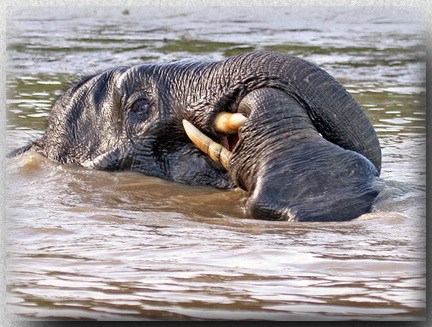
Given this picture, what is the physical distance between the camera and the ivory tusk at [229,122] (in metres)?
5.00

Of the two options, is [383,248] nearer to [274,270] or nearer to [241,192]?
[274,270]

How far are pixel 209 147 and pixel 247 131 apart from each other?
28 centimetres

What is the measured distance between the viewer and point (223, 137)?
5.20 meters

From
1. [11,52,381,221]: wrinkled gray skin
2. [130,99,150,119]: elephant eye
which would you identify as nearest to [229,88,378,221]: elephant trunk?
[11,52,381,221]: wrinkled gray skin

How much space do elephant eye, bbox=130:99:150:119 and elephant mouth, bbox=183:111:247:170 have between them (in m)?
0.41

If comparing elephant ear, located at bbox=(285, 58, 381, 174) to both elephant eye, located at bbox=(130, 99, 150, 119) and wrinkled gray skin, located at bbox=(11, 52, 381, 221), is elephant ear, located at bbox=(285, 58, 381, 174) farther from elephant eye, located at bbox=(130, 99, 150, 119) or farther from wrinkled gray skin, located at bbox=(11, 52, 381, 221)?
elephant eye, located at bbox=(130, 99, 150, 119)

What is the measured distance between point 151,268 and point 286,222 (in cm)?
85

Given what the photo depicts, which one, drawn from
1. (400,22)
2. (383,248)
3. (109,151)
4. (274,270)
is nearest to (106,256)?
(274,270)

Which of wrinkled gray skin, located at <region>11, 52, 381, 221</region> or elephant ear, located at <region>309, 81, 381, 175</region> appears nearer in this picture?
wrinkled gray skin, located at <region>11, 52, 381, 221</region>

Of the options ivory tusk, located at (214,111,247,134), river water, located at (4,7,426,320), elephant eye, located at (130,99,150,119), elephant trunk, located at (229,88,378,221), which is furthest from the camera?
elephant eye, located at (130,99,150,119)

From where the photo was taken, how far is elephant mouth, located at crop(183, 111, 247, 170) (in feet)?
16.6

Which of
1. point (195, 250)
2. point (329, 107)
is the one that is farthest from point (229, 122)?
point (195, 250)

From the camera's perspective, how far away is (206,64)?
5.51m

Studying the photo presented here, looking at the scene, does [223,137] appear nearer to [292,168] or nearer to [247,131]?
[247,131]
